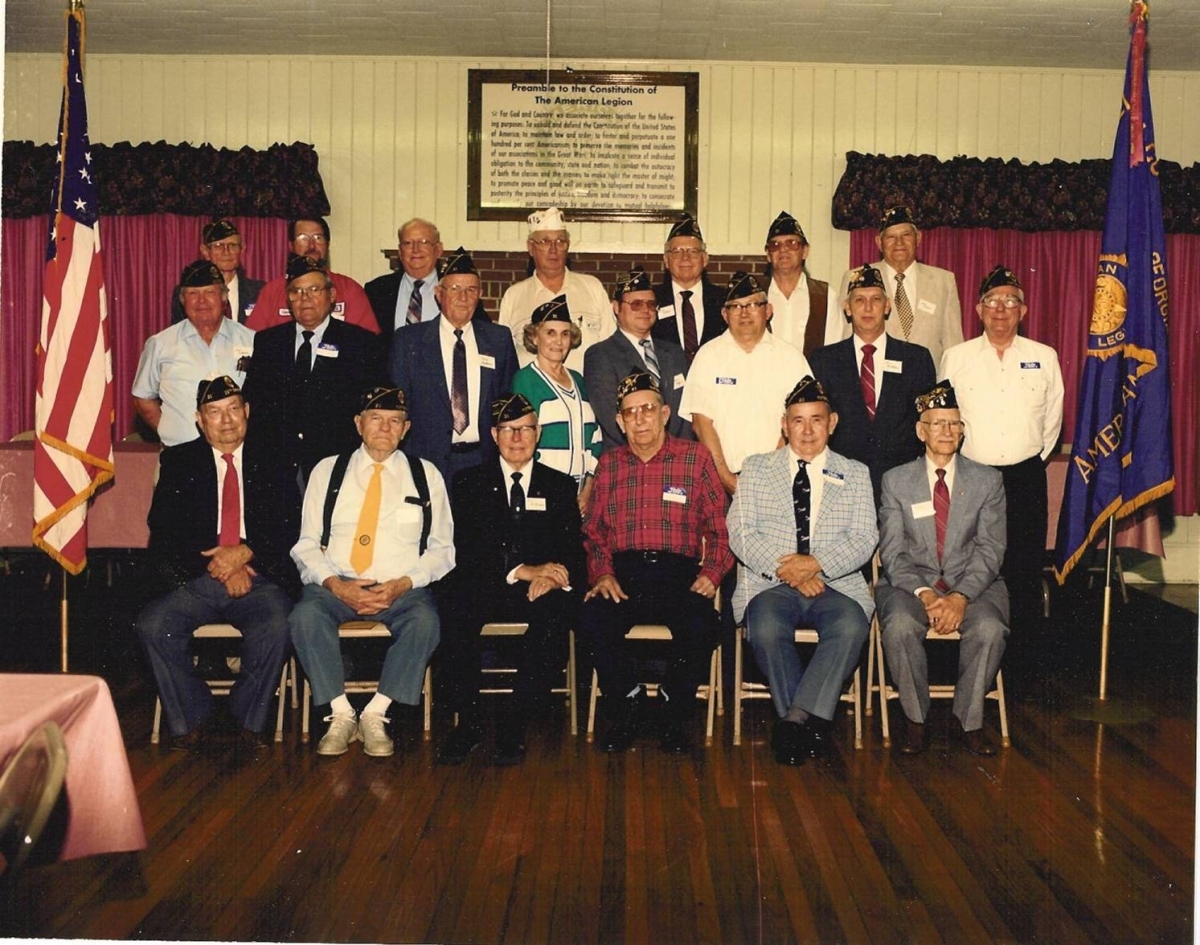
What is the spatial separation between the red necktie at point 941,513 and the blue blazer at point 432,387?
172cm

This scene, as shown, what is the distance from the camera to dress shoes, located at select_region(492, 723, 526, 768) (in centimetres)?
389

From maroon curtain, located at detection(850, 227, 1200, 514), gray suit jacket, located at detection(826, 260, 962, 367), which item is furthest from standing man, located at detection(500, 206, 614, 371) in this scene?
maroon curtain, located at detection(850, 227, 1200, 514)

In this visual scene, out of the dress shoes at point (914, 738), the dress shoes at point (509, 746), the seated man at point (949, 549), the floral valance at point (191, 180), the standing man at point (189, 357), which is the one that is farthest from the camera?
the floral valance at point (191, 180)

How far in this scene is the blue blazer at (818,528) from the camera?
4.19 meters

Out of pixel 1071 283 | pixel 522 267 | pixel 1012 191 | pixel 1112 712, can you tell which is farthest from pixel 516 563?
pixel 1071 283

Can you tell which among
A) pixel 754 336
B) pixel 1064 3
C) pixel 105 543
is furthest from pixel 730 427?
pixel 1064 3

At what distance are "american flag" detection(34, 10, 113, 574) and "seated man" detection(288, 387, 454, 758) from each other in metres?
0.90

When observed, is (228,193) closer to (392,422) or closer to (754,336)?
(392,422)

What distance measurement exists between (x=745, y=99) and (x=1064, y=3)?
196 centimetres

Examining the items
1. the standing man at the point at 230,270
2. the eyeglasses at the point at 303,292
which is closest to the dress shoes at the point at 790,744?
the eyeglasses at the point at 303,292

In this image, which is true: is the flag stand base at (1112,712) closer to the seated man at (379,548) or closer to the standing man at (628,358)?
the standing man at (628,358)

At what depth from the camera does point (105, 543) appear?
5.16 meters

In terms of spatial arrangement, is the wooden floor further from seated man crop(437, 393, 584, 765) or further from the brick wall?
the brick wall

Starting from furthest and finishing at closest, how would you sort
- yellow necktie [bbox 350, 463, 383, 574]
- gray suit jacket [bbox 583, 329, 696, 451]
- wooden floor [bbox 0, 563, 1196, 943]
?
gray suit jacket [bbox 583, 329, 696, 451], yellow necktie [bbox 350, 463, 383, 574], wooden floor [bbox 0, 563, 1196, 943]
